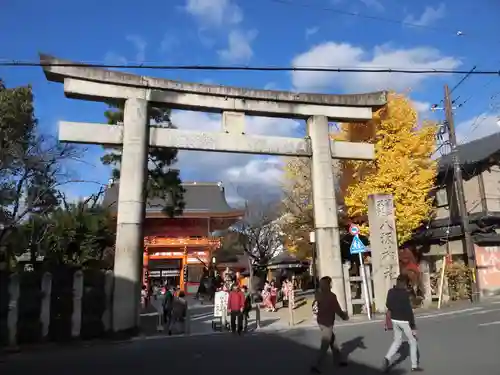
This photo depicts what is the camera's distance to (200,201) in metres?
37.0

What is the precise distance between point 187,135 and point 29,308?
281 inches

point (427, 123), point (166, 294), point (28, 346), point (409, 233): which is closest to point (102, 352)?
point (28, 346)

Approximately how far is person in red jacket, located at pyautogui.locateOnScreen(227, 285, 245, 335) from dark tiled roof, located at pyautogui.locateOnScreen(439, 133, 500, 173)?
17.3 meters

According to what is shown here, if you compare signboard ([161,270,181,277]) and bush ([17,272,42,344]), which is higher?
signboard ([161,270,181,277])

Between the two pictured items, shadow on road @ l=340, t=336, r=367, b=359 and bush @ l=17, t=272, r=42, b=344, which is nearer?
shadow on road @ l=340, t=336, r=367, b=359

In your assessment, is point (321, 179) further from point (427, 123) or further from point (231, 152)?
point (427, 123)

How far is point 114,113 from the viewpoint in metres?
18.9

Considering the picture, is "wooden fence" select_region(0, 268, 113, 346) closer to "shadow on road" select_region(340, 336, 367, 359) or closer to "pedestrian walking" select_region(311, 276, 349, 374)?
"shadow on road" select_region(340, 336, 367, 359)

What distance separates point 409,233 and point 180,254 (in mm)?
17691

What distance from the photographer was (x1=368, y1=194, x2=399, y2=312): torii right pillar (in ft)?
58.4

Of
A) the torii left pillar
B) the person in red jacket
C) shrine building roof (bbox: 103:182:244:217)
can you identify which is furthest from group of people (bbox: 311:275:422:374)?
shrine building roof (bbox: 103:182:244:217)

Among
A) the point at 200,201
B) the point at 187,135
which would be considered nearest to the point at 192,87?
the point at 187,135

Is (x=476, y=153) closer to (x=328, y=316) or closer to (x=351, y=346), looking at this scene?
(x=351, y=346)

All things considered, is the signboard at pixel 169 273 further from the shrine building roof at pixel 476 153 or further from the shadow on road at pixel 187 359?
the shadow on road at pixel 187 359
